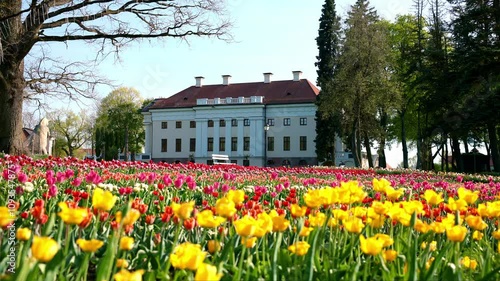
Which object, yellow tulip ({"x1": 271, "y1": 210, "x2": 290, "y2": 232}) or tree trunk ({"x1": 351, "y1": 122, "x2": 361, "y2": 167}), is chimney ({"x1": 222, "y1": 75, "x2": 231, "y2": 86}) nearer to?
tree trunk ({"x1": 351, "y1": 122, "x2": 361, "y2": 167})

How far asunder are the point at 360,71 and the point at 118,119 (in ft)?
130

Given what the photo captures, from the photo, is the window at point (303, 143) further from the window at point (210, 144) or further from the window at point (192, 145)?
the window at point (192, 145)

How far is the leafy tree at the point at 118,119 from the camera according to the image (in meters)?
60.5

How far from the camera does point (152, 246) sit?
2816 mm

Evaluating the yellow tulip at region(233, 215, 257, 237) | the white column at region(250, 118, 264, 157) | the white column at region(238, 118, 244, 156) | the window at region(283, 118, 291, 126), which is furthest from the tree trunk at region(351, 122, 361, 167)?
the yellow tulip at region(233, 215, 257, 237)

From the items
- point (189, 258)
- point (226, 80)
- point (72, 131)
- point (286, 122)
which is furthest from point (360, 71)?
point (72, 131)

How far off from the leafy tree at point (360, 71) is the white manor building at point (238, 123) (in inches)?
672

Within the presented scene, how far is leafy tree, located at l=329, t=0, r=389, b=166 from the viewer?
30.1 meters

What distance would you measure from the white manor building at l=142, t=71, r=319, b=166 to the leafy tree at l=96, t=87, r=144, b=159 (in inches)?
191

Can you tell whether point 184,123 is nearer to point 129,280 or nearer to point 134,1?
point 134,1

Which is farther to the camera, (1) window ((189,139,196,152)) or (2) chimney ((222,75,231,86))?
(2) chimney ((222,75,231,86))

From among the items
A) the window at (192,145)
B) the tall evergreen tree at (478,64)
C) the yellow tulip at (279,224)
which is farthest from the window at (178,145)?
the yellow tulip at (279,224)

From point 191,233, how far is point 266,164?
47052mm

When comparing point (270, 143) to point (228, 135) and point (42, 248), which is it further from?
point (42, 248)
